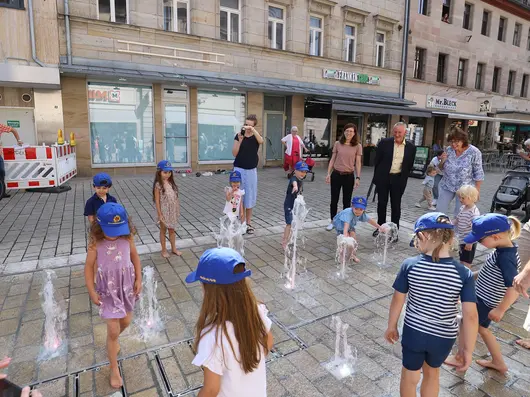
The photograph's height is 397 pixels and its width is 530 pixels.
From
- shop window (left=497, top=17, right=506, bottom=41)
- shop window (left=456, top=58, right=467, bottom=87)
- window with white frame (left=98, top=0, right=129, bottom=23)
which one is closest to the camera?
window with white frame (left=98, top=0, right=129, bottom=23)

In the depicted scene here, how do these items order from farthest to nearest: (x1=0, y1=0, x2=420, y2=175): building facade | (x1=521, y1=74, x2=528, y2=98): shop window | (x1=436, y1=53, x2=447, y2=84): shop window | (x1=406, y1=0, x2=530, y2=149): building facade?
(x1=521, y1=74, x2=528, y2=98): shop window
(x1=436, y1=53, x2=447, y2=84): shop window
(x1=406, y1=0, x2=530, y2=149): building facade
(x1=0, y1=0, x2=420, y2=175): building facade

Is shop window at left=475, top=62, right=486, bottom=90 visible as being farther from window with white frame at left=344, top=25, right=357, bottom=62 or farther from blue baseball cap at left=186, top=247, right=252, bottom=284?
blue baseball cap at left=186, top=247, right=252, bottom=284

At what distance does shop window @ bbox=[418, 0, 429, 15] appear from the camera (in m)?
20.8

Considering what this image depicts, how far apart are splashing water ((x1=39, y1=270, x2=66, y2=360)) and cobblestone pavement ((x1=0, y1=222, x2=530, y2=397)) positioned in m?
0.06

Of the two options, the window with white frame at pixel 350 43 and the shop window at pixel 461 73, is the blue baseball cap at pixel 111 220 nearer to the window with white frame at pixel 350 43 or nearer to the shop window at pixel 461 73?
the window with white frame at pixel 350 43

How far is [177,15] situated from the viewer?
1345cm

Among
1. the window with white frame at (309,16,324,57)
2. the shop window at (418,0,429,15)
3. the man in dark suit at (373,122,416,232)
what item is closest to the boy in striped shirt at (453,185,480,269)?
the man in dark suit at (373,122,416,232)

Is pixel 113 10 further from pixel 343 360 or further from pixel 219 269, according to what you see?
pixel 219 269

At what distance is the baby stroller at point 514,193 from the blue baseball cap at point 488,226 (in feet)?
22.5

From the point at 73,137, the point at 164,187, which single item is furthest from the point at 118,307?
the point at 73,137

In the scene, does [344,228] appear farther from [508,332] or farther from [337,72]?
[337,72]

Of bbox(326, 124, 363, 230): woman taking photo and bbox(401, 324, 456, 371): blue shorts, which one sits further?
bbox(326, 124, 363, 230): woman taking photo

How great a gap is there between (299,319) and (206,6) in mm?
13205

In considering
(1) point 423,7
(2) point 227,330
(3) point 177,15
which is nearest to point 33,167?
(3) point 177,15
